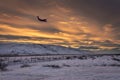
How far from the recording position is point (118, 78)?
20.0 meters

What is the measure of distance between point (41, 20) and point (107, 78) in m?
7.88

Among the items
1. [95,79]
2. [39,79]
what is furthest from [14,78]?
[95,79]

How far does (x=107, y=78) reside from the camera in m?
20.2

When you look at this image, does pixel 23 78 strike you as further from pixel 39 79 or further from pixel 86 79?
pixel 86 79

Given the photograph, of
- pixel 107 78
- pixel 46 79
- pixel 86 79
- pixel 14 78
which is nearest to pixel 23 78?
pixel 14 78

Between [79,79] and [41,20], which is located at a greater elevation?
[41,20]

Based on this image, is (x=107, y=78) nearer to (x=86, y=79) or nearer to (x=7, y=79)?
(x=86, y=79)

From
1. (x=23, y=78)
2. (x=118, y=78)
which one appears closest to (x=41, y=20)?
(x=23, y=78)

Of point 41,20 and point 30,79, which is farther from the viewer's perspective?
point 41,20

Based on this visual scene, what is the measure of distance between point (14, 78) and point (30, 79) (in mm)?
1642

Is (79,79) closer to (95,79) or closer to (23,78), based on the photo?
(95,79)

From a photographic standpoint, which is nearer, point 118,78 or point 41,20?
point 118,78

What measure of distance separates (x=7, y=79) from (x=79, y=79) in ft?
19.7

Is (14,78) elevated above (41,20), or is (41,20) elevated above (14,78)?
(41,20)
